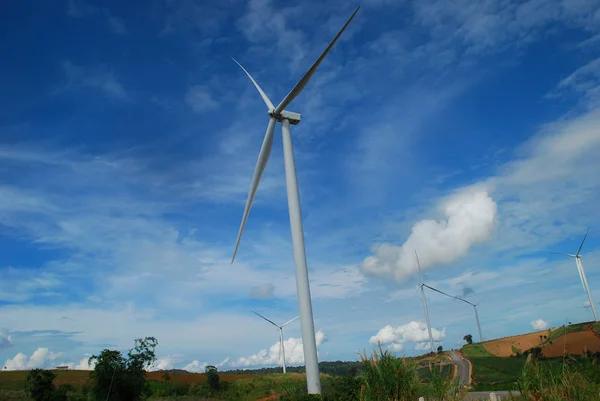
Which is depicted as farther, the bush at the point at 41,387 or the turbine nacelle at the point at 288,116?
the bush at the point at 41,387

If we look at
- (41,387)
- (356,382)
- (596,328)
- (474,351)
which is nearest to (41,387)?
(41,387)

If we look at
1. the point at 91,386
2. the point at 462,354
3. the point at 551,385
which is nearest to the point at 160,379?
the point at 91,386

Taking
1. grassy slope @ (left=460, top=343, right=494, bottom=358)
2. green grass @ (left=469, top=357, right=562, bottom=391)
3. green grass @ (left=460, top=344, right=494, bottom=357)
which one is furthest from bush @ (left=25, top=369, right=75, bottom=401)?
green grass @ (left=460, top=344, right=494, bottom=357)

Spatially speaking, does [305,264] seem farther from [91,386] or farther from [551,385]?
[91,386]

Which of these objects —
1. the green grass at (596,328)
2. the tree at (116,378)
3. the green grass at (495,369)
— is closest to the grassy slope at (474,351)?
the green grass at (495,369)

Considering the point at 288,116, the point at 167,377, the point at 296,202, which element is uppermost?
the point at 288,116

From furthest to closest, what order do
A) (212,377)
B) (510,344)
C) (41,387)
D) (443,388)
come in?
1. (510,344)
2. (212,377)
3. (41,387)
4. (443,388)

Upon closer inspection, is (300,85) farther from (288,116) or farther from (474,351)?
(474,351)

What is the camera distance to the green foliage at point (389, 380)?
60.1 feet

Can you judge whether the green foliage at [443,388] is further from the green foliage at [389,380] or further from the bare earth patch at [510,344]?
the bare earth patch at [510,344]

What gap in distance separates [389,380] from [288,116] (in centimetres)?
2349

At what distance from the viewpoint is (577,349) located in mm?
69125

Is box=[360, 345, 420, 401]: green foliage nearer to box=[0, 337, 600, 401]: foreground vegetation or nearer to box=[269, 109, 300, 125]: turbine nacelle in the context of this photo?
box=[0, 337, 600, 401]: foreground vegetation

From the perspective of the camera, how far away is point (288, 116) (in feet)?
119
